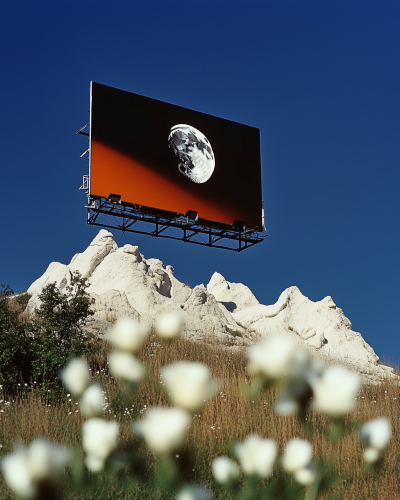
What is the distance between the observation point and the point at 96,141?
Answer: 37.7ft

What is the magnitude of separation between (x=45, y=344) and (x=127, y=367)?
19.5 feet

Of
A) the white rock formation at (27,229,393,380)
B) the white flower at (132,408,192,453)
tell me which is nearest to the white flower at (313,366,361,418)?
the white flower at (132,408,192,453)

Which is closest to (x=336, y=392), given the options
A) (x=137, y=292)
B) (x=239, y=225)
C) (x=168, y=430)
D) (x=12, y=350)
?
(x=168, y=430)

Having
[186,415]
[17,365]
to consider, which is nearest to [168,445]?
[186,415]

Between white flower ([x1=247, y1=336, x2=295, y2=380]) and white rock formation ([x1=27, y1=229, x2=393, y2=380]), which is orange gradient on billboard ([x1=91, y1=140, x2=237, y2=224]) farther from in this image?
white flower ([x1=247, y1=336, x2=295, y2=380])

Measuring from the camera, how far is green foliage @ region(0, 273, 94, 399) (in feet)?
20.1

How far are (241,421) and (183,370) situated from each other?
4.10 metres

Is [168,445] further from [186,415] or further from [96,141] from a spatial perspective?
[96,141]

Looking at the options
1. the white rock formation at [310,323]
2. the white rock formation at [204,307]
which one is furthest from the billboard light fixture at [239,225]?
the white rock formation at [310,323]

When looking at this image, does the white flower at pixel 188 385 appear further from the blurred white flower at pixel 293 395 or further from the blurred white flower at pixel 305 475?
the blurred white flower at pixel 305 475

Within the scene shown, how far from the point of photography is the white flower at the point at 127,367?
101 cm

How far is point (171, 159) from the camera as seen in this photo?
12.4m

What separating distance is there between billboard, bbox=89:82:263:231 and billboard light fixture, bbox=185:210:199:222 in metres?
0.12

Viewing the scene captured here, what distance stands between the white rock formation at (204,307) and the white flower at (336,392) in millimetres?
9565
